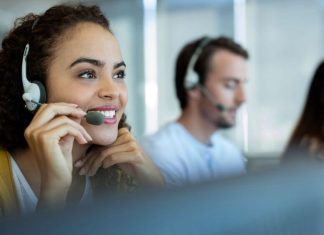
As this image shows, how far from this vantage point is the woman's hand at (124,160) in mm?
521

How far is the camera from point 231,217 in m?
0.25

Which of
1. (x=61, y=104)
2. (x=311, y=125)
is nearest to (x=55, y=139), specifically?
(x=61, y=104)

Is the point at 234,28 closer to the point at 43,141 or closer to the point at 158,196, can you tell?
the point at 43,141

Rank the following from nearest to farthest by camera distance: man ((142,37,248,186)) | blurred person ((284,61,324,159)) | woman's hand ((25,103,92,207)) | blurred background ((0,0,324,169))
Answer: woman's hand ((25,103,92,207)) < blurred background ((0,0,324,169)) < blurred person ((284,61,324,159)) < man ((142,37,248,186))

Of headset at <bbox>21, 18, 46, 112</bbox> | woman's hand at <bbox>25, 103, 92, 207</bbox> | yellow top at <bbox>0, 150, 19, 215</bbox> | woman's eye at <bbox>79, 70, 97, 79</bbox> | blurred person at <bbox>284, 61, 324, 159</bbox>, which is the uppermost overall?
woman's eye at <bbox>79, 70, 97, 79</bbox>

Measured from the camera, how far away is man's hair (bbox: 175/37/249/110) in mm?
1231

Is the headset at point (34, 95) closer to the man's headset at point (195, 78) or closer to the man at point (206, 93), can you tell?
the man at point (206, 93)

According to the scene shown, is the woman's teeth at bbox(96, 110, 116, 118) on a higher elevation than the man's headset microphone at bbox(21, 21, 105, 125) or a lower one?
lower

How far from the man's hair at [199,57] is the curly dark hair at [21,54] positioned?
721 mm

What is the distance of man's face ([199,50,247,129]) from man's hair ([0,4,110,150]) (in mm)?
690

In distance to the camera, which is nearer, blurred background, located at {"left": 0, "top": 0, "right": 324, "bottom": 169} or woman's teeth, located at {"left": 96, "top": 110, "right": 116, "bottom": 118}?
woman's teeth, located at {"left": 96, "top": 110, "right": 116, "bottom": 118}

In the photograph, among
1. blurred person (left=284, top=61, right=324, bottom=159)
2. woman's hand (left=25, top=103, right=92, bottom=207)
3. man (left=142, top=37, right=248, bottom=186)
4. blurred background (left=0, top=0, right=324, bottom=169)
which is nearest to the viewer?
woman's hand (left=25, top=103, right=92, bottom=207)

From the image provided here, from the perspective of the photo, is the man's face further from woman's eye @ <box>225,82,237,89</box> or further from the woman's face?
the woman's face

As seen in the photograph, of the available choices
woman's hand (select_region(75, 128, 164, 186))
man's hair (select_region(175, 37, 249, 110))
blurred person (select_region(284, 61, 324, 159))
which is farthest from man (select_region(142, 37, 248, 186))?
woman's hand (select_region(75, 128, 164, 186))
